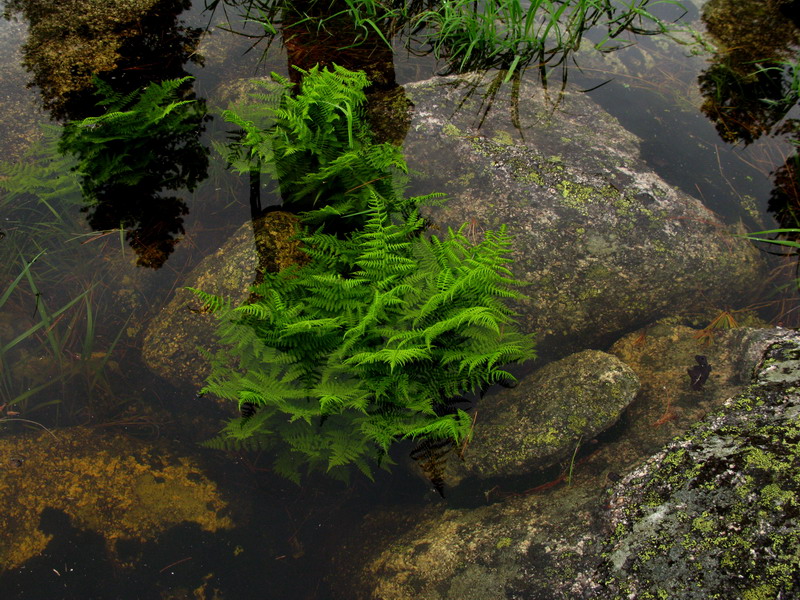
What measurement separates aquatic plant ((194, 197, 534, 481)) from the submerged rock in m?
0.58

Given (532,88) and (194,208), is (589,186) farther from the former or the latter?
(194,208)

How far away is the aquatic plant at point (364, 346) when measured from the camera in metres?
2.85

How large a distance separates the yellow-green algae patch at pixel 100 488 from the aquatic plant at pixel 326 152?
6.66ft

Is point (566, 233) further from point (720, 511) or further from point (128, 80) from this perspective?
point (128, 80)

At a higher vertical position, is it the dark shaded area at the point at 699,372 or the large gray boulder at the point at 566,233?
the large gray boulder at the point at 566,233

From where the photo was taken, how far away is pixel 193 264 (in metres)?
4.02

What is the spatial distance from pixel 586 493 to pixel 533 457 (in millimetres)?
377

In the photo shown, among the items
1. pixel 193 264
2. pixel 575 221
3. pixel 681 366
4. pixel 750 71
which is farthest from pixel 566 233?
pixel 193 264

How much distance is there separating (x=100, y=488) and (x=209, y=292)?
1477mm

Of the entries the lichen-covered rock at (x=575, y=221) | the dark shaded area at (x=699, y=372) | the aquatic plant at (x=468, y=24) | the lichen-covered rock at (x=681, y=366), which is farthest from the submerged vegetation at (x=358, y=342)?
the aquatic plant at (x=468, y=24)

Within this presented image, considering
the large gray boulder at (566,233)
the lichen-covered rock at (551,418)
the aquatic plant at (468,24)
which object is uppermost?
the aquatic plant at (468,24)

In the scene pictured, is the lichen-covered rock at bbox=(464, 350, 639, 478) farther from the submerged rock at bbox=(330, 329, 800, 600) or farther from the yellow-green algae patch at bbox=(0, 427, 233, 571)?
the yellow-green algae patch at bbox=(0, 427, 233, 571)

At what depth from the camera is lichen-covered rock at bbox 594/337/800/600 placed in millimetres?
1989

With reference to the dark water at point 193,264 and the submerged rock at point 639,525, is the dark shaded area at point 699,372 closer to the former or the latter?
the submerged rock at point 639,525
